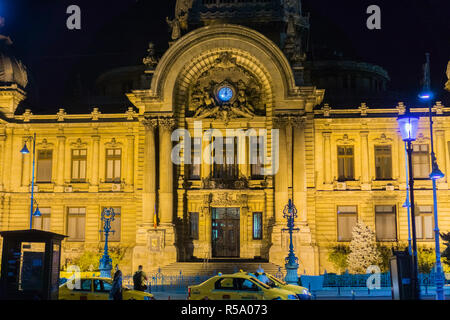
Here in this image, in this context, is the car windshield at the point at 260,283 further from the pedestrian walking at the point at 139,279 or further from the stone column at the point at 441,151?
the stone column at the point at 441,151

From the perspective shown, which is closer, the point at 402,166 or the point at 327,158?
the point at 402,166

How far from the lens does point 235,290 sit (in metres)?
20.4

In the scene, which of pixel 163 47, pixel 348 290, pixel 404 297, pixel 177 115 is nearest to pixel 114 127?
pixel 177 115

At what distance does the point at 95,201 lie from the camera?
40500 mm

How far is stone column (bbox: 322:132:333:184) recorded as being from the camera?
129 ft

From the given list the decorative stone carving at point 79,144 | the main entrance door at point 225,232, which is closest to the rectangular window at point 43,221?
the decorative stone carving at point 79,144

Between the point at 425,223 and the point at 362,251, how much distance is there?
19.0ft

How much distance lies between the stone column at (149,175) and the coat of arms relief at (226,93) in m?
3.38

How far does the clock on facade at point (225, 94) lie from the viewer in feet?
129

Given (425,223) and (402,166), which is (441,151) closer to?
(402,166)

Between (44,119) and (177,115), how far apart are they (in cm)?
1012

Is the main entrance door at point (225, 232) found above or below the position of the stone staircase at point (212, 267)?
above

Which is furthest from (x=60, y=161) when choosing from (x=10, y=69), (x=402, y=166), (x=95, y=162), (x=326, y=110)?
(x=402, y=166)
